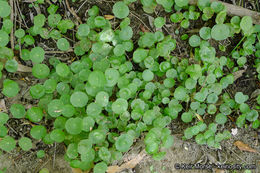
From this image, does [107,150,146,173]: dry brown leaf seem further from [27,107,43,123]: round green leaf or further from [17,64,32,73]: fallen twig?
[17,64,32,73]: fallen twig

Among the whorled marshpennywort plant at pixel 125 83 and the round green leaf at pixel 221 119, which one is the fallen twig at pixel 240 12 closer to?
the whorled marshpennywort plant at pixel 125 83

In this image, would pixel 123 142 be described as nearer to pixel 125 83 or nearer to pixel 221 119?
pixel 125 83

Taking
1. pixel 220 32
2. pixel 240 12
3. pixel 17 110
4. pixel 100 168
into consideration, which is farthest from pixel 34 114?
pixel 240 12

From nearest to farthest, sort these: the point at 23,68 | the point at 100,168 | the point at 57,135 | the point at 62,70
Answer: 1. the point at 100,168
2. the point at 57,135
3. the point at 62,70
4. the point at 23,68

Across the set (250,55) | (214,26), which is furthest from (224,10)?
(250,55)

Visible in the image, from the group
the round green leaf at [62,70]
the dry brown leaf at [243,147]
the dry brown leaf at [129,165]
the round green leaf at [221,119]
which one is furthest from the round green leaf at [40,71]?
the dry brown leaf at [243,147]

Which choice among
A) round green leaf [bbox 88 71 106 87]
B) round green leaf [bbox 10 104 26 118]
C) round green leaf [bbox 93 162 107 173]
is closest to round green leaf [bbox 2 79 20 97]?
round green leaf [bbox 10 104 26 118]

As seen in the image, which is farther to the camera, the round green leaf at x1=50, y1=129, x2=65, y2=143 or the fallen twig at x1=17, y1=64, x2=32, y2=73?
the fallen twig at x1=17, y1=64, x2=32, y2=73

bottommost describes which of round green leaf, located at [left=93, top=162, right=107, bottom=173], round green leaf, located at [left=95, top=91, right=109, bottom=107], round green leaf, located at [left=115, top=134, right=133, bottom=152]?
round green leaf, located at [left=93, top=162, right=107, bottom=173]

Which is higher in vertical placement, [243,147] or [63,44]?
[63,44]
